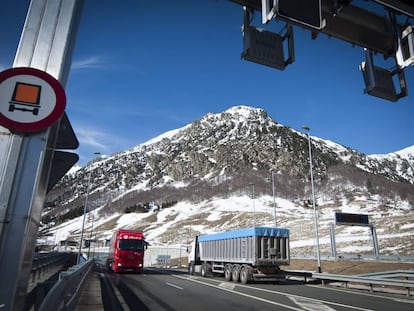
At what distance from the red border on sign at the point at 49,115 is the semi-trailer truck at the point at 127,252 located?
24470 mm

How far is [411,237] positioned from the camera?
35.1 metres

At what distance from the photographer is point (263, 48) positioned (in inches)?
236

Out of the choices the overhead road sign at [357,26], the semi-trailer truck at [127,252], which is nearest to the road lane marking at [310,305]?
the overhead road sign at [357,26]

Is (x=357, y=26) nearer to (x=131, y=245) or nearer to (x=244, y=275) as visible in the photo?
(x=244, y=275)

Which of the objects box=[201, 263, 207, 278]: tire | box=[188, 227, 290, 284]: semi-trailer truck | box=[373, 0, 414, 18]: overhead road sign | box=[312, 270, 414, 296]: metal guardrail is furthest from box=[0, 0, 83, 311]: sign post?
box=[201, 263, 207, 278]: tire

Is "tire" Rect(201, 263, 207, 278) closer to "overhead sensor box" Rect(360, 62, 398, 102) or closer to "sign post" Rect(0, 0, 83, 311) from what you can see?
"overhead sensor box" Rect(360, 62, 398, 102)

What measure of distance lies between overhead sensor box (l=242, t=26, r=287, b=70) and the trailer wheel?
Result: 14.3 metres

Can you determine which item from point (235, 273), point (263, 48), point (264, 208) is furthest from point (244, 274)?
point (264, 208)

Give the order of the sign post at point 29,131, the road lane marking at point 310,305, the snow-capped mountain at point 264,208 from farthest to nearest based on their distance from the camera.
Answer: the snow-capped mountain at point 264,208 < the road lane marking at point 310,305 < the sign post at point 29,131

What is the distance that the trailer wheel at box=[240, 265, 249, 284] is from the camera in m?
17.3

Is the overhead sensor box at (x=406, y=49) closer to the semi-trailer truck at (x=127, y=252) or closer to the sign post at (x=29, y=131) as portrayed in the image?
the sign post at (x=29, y=131)

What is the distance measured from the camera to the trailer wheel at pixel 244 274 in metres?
17.3

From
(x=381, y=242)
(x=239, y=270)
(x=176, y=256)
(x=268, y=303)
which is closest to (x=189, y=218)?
(x=176, y=256)

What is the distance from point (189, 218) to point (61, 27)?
10663 cm
